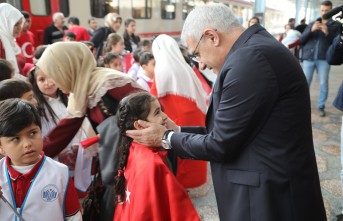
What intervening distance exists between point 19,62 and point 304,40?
4569 mm

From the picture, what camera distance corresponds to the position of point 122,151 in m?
1.72

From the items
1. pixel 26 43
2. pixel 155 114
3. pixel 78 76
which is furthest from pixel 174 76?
pixel 26 43

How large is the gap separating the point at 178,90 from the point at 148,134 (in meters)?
1.39

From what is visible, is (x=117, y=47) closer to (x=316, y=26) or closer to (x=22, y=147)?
(x=316, y=26)

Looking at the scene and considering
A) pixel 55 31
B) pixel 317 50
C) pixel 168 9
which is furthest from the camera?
pixel 168 9

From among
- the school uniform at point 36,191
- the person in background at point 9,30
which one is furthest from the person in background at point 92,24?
the school uniform at point 36,191

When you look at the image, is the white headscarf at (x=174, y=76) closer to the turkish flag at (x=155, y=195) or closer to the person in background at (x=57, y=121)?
the person in background at (x=57, y=121)

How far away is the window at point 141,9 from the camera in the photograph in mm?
8562

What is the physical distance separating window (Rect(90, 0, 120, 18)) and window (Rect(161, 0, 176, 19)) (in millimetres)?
2265

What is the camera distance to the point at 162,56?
9.92ft

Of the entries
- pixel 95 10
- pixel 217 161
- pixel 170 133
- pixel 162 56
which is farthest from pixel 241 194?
pixel 95 10

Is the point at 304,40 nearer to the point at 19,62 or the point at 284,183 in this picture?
the point at 19,62

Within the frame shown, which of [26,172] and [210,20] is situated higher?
[210,20]

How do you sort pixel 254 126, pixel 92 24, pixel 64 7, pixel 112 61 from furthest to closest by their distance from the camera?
pixel 92 24, pixel 64 7, pixel 112 61, pixel 254 126
